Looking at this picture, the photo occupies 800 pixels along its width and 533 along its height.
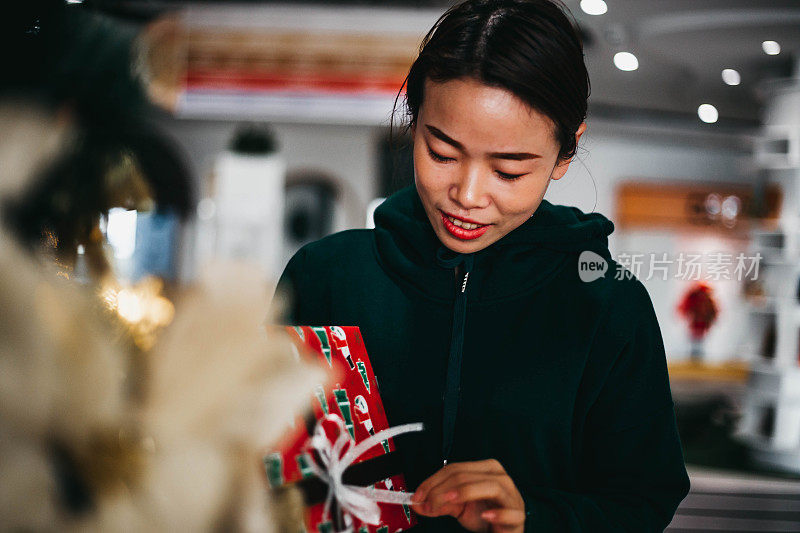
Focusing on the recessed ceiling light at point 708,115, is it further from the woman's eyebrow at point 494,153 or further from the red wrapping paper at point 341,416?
the red wrapping paper at point 341,416

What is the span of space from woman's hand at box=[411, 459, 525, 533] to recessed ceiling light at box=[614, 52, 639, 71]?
86cm

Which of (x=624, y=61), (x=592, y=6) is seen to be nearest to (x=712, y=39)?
(x=624, y=61)

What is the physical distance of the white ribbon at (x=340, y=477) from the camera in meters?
0.32

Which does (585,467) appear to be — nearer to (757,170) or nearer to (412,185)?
(412,185)

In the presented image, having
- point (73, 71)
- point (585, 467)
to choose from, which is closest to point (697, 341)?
point (585, 467)

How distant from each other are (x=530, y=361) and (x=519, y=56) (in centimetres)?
28

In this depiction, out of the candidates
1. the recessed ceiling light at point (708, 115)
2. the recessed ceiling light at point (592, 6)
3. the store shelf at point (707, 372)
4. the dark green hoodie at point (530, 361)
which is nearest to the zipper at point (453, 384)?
the dark green hoodie at point (530, 361)

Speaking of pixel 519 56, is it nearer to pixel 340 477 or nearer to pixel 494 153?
pixel 494 153

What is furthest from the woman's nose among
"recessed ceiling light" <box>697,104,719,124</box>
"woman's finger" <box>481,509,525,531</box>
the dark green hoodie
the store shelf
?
the store shelf

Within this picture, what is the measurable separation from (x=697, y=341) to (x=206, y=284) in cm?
727

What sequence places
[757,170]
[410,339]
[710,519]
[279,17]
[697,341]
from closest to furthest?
1. [410,339]
2. [710,519]
3. [757,170]
4. [279,17]
5. [697,341]

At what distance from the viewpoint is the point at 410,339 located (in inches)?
24.7

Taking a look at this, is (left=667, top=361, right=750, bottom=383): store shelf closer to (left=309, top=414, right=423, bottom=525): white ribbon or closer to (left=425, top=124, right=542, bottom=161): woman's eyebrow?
(left=425, top=124, right=542, bottom=161): woman's eyebrow

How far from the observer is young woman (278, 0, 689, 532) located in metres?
0.50
